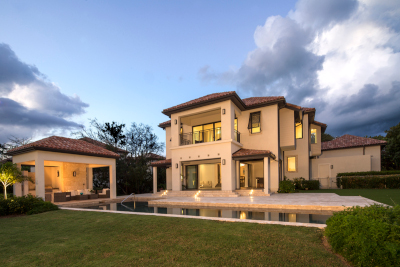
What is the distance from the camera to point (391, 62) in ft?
70.3

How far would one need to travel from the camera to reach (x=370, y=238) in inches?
120

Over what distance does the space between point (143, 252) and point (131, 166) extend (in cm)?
1789

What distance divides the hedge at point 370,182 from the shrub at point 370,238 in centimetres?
1802

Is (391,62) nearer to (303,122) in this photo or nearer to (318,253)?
(303,122)

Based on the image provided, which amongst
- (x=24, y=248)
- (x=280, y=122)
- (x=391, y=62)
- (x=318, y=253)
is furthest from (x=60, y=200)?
(x=391, y=62)

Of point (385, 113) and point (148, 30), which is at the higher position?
point (148, 30)

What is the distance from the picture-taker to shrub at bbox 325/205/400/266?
9.34ft

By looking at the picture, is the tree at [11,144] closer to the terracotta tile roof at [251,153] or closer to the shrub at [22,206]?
the shrub at [22,206]

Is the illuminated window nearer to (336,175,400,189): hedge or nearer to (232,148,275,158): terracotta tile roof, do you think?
(336,175,400,189): hedge

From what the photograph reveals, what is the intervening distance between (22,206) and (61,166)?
839 centimetres

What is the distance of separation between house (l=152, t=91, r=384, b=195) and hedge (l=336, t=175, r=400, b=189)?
3.12 metres

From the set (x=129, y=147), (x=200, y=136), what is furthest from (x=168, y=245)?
(x=129, y=147)

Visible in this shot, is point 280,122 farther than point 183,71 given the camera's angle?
No

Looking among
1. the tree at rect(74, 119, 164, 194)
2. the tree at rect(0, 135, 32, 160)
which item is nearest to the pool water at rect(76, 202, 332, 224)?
the tree at rect(74, 119, 164, 194)
